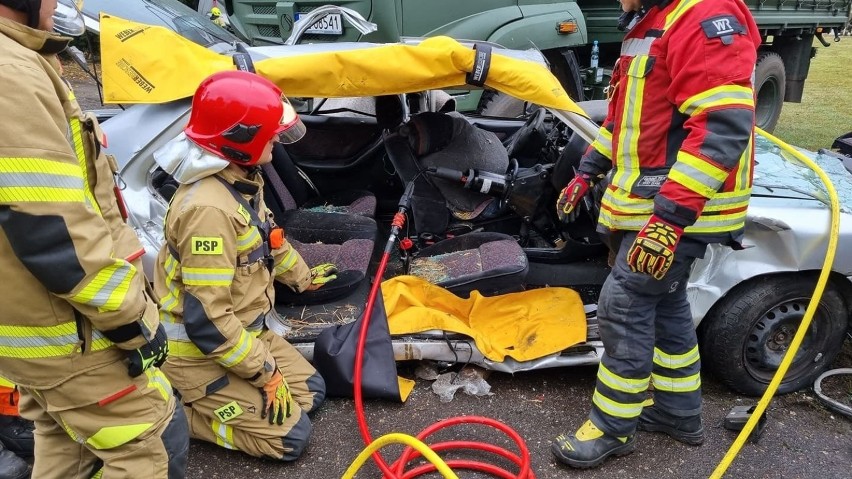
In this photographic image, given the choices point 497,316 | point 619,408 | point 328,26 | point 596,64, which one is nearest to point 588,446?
Answer: point 619,408

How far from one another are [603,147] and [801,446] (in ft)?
5.31

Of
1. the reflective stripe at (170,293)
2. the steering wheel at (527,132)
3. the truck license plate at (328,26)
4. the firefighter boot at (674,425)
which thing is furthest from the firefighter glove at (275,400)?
the truck license plate at (328,26)

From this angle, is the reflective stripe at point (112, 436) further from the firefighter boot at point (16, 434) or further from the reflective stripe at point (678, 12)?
the reflective stripe at point (678, 12)

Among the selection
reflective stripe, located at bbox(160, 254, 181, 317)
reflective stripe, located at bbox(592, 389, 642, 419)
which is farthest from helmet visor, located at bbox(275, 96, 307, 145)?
reflective stripe, located at bbox(592, 389, 642, 419)

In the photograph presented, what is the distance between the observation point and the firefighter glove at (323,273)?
3361 millimetres

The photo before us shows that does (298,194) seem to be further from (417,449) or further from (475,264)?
(417,449)

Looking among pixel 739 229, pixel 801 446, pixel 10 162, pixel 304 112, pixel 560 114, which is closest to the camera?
pixel 10 162

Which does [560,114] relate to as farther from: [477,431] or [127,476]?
[127,476]

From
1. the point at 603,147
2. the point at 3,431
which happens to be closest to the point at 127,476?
the point at 3,431

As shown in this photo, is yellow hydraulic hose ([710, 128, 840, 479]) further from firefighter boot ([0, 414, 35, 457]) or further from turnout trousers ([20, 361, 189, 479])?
firefighter boot ([0, 414, 35, 457])

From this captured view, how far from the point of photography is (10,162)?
1.43 metres

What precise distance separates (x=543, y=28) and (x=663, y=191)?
5212 millimetres

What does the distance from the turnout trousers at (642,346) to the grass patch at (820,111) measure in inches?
253

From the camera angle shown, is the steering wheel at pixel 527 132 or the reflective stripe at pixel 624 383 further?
the steering wheel at pixel 527 132
